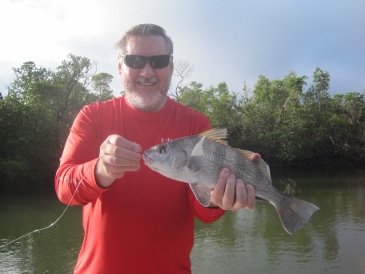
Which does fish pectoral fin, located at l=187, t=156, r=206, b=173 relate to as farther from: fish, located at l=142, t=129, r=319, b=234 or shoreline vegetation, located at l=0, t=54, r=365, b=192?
shoreline vegetation, located at l=0, t=54, r=365, b=192

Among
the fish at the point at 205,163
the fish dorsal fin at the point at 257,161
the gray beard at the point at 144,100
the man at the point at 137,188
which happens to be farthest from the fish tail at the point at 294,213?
the gray beard at the point at 144,100

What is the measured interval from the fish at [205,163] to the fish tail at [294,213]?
48mm

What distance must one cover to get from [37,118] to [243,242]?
77.0 ft

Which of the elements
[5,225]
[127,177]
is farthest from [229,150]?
[5,225]

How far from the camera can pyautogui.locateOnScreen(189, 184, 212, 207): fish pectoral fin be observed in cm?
266

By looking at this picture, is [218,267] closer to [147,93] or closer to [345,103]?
[147,93]

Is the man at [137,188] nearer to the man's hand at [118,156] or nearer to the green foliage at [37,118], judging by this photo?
the man's hand at [118,156]

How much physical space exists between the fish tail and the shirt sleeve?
1.53 m

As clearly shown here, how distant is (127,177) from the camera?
283cm

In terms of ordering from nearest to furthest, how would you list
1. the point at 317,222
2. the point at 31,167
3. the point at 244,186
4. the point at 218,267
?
1. the point at 244,186
2. the point at 218,267
3. the point at 317,222
4. the point at 31,167

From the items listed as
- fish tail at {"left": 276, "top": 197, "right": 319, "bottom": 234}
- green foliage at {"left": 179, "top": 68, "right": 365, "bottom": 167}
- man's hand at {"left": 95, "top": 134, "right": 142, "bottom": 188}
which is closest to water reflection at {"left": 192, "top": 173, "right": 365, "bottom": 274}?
fish tail at {"left": 276, "top": 197, "right": 319, "bottom": 234}

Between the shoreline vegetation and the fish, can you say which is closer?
the fish

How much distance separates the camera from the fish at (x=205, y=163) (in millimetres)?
2633

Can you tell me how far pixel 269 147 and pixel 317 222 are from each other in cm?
2957
